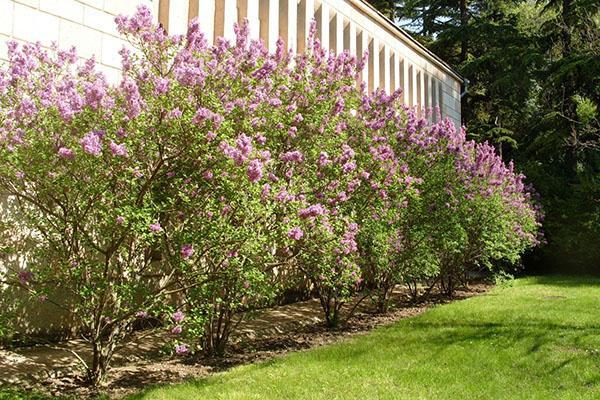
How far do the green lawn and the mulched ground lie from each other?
0.39 m

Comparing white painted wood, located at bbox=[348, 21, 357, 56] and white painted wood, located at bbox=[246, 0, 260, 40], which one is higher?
white painted wood, located at bbox=[348, 21, 357, 56]

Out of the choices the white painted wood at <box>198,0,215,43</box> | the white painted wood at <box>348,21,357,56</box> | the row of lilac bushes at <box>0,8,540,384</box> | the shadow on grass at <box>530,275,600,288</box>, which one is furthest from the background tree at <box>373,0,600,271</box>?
the row of lilac bushes at <box>0,8,540,384</box>

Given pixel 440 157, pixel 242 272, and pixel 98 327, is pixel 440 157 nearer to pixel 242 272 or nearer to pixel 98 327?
pixel 242 272

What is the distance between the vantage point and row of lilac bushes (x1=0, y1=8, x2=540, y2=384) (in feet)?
15.5

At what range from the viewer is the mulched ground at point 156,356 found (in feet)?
17.6

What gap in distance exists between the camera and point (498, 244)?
39.2 ft

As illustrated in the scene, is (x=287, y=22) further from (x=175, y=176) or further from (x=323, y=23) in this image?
(x=175, y=176)

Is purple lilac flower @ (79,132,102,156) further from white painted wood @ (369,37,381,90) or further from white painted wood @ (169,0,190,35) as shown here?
white painted wood @ (369,37,381,90)

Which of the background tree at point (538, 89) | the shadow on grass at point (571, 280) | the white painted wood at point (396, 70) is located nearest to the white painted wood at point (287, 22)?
the white painted wood at point (396, 70)

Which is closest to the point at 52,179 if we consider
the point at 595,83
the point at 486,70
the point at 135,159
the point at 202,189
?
the point at 135,159

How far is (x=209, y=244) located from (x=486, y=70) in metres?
21.7

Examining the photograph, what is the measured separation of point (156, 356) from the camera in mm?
6543

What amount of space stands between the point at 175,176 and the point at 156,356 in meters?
2.49

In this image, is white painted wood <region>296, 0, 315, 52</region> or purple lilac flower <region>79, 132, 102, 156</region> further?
white painted wood <region>296, 0, 315, 52</region>
